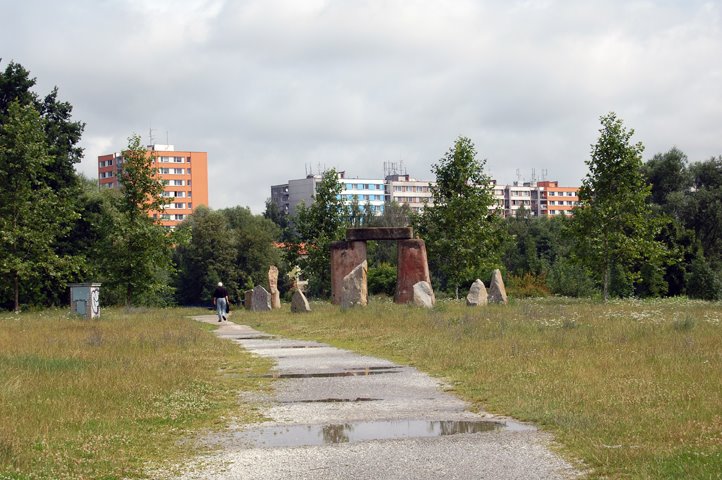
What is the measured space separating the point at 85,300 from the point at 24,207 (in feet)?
32.7

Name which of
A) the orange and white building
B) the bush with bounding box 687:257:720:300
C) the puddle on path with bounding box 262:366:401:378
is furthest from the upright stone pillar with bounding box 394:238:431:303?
the orange and white building

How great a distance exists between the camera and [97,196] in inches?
2308


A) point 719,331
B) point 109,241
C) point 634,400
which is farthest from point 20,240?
point 634,400

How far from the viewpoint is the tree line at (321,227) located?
43.7 metres

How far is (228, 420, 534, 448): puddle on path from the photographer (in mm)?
9867

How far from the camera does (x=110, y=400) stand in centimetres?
1237

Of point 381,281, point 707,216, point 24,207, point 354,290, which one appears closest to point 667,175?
point 707,216

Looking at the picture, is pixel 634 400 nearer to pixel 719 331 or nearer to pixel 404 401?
pixel 404 401

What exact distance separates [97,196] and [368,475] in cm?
5376

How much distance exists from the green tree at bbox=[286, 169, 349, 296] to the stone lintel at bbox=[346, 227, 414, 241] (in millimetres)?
11311

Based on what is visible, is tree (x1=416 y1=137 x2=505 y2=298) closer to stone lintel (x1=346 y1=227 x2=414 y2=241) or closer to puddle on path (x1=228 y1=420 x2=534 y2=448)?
stone lintel (x1=346 y1=227 x2=414 y2=241)

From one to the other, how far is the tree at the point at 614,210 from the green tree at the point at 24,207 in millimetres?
26781

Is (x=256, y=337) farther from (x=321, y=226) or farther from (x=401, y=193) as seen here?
(x=401, y=193)

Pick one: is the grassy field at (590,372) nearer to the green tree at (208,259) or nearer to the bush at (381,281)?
the bush at (381,281)
